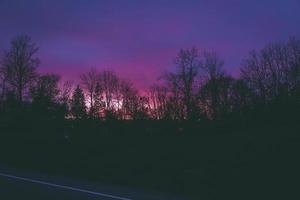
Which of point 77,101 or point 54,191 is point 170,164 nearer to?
point 54,191

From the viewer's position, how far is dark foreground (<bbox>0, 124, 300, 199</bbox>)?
11.6 meters

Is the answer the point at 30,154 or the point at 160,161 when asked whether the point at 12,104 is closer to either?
the point at 30,154

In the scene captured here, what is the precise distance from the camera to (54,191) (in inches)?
388

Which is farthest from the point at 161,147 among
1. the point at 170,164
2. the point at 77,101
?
the point at 77,101

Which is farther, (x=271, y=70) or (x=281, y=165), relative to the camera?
(x=271, y=70)

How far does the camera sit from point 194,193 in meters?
11.9

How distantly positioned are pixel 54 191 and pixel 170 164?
7.46 metres

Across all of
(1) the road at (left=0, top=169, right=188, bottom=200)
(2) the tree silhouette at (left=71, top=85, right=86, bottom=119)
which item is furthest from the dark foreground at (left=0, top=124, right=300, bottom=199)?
(2) the tree silhouette at (left=71, top=85, right=86, bottom=119)

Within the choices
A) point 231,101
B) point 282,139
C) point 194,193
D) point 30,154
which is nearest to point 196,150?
point 282,139

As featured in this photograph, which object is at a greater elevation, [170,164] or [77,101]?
[77,101]

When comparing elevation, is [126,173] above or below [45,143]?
below

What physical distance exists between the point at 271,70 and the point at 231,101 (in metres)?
10.4

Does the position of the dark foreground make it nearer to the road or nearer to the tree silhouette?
the road

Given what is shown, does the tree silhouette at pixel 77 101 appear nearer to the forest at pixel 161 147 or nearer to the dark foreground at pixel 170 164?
the forest at pixel 161 147
